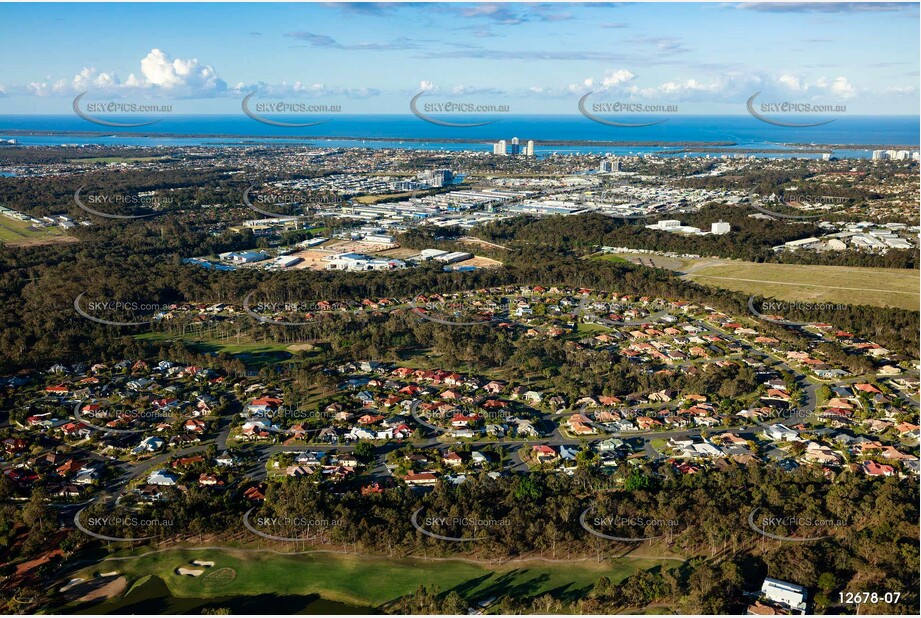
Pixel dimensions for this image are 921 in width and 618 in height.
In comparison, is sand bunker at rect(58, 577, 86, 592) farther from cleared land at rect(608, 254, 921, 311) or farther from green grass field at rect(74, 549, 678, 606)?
cleared land at rect(608, 254, 921, 311)

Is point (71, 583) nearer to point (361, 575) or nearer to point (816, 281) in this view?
point (361, 575)

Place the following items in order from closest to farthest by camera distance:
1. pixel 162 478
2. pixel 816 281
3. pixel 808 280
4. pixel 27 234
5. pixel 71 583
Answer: pixel 71 583 < pixel 162 478 < pixel 816 281 < pixel 808 280 < pixel 27 234

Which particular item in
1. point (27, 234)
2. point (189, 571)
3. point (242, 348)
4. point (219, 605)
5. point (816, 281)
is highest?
point (27, 234)

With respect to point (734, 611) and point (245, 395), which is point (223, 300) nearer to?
point (245, 395)

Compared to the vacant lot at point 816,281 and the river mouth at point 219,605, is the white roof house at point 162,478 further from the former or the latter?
the vacant lot at point 816,281

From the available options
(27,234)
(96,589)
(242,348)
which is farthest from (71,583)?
(27,234)

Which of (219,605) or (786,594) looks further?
(219,605)

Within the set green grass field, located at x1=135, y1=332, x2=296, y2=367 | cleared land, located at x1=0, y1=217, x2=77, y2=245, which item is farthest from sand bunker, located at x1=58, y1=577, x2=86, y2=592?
cleared land, located at x1=0, y1=217, x2=77, y2=245
